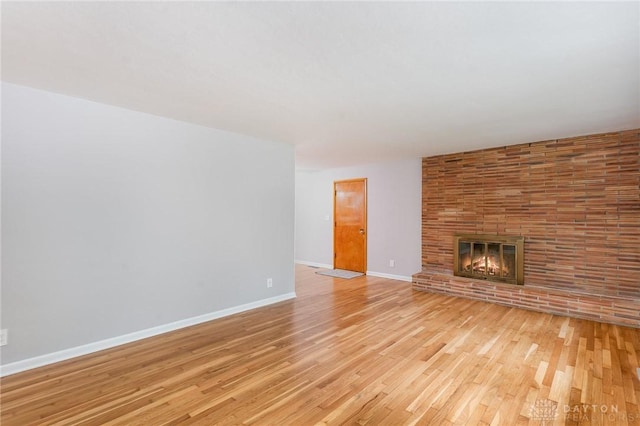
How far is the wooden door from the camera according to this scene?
6.66 meters

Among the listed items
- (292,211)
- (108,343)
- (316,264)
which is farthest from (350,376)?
(316,264)

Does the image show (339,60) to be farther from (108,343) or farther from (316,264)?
(316,264)

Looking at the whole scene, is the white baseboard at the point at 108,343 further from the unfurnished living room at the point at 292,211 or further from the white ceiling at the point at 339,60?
the white ceiling at the point at 339,60

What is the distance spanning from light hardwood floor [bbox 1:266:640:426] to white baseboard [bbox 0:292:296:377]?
9 cm

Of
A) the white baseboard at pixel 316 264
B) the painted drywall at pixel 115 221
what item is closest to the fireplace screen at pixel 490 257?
the white baseboard at pixel 316 264

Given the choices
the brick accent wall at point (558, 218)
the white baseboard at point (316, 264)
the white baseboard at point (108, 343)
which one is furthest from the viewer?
the white baseboard at point (316, 264)

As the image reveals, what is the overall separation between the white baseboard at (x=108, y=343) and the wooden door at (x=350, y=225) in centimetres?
304

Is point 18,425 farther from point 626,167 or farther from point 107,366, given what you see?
point 626,167

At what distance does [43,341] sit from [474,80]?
4.27m

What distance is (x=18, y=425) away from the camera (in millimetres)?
1877

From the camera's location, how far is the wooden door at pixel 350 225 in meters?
6.66

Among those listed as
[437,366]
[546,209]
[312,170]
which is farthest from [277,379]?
[312,170]

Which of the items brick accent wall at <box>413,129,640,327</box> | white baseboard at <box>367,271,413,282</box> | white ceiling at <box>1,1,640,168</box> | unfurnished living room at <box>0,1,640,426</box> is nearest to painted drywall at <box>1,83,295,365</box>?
unfurnished living room at <box>0,1,640,426</box>

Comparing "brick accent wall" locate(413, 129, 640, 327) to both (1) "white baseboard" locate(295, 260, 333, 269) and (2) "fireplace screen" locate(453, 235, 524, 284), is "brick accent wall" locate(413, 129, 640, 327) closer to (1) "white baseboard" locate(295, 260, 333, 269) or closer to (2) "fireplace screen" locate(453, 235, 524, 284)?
(2) "fireplace screen" locate(453, 235, 524, 284)
